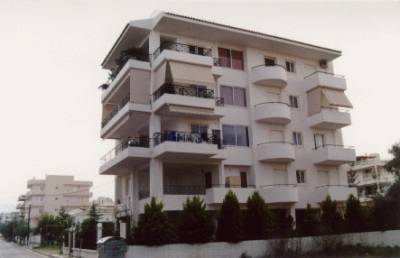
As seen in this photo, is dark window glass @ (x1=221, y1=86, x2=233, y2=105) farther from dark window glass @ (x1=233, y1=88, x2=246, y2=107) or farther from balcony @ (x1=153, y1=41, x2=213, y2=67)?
balcony @ (x1=153, y1=41, x2=213, y2=67)

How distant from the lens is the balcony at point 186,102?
27047 millimetres

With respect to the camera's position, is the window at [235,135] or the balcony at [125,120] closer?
the balcony at [125,120]

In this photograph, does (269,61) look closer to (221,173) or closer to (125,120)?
(221,173)

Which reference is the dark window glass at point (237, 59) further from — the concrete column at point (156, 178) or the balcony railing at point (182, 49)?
the concrete column at point (156, 178)

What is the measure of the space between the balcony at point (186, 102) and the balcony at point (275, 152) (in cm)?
401

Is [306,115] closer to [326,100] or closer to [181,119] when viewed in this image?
[326,100]

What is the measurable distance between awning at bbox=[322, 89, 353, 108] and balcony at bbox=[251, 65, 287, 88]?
12.1 feet

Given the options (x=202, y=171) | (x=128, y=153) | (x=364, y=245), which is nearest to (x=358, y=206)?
(x=364, y=245)

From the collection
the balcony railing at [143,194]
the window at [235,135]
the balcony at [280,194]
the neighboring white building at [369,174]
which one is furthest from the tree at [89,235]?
the neighboring white building at [369,174]

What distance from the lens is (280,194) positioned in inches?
1139

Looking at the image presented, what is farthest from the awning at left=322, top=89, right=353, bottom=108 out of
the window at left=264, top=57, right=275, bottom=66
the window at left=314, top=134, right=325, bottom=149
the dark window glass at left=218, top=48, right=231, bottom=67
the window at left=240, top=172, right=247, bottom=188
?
the window at left=240, top=172, right=247, bottom=188

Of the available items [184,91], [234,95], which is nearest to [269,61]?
[234,95]

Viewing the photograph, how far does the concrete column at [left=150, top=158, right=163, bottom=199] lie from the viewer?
26.8m

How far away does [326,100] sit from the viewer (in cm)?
3297
